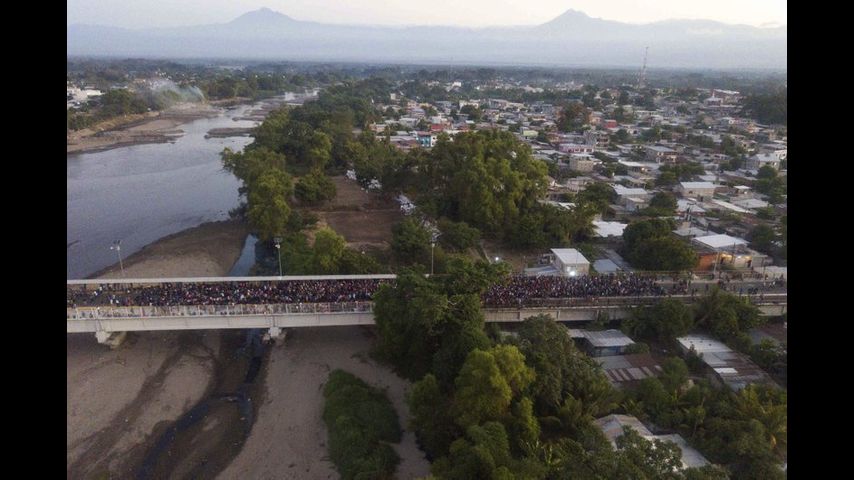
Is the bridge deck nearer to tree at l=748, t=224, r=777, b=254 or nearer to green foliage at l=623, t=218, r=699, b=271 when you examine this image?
green foliage at l=623, t=218, r=699, b=271

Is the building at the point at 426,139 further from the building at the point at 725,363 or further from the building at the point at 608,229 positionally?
the building at the point at 725,363

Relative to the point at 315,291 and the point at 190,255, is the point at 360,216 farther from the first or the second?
the point at 315,291

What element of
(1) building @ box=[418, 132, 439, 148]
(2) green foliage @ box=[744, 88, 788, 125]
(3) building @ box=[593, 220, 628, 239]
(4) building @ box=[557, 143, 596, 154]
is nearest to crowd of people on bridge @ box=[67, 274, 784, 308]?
(3) building @ box=[593, 220, 628, 239]

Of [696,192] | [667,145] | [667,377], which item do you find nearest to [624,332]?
[667,377]

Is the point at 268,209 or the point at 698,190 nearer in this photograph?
the point at 268,209

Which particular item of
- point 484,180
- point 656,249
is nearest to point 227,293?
Answer: point 484,180

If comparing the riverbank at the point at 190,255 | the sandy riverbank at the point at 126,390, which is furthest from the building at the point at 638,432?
the riverbank at the point at 190,255
